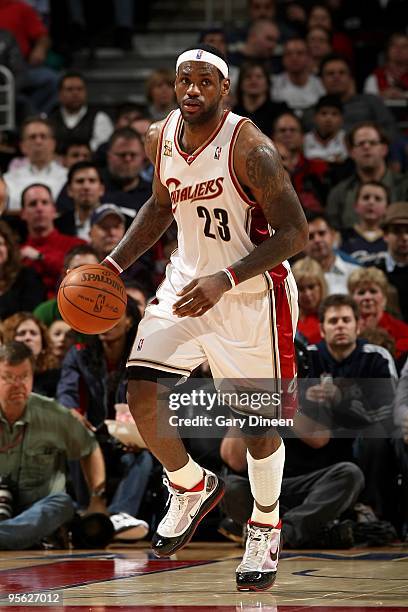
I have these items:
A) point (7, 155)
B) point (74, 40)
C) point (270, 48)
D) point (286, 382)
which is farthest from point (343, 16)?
point (286, 382)

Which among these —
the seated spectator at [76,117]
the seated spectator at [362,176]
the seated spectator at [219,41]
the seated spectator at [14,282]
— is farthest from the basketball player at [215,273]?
the seated spectator at [219,41]

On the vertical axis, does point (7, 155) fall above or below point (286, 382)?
above

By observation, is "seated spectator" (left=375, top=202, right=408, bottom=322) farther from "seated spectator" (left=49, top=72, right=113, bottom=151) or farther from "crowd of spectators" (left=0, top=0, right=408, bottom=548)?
"seated spectator" (left=49, top=72, right=113, bottom=151)

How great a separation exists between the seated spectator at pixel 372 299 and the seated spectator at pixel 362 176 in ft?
5.80

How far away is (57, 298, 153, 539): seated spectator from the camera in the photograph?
7.64 meters

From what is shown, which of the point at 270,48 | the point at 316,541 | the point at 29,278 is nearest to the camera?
the point at 316,541

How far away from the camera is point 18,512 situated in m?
7.12

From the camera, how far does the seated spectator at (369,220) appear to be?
30.7 feet

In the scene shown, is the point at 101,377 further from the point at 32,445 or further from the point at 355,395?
the point at 355,395

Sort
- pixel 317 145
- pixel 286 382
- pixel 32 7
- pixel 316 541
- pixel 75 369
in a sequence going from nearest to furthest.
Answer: pixel 286 382, pixel 316 541, pixel 75 369, pixel 317 145, pixel 32 7

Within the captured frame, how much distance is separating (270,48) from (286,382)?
26.3 ft

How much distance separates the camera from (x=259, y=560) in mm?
5098

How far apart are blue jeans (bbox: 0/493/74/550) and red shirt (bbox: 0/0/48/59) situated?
7443 millimetres

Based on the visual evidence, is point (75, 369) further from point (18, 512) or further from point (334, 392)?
point (334, 392)
